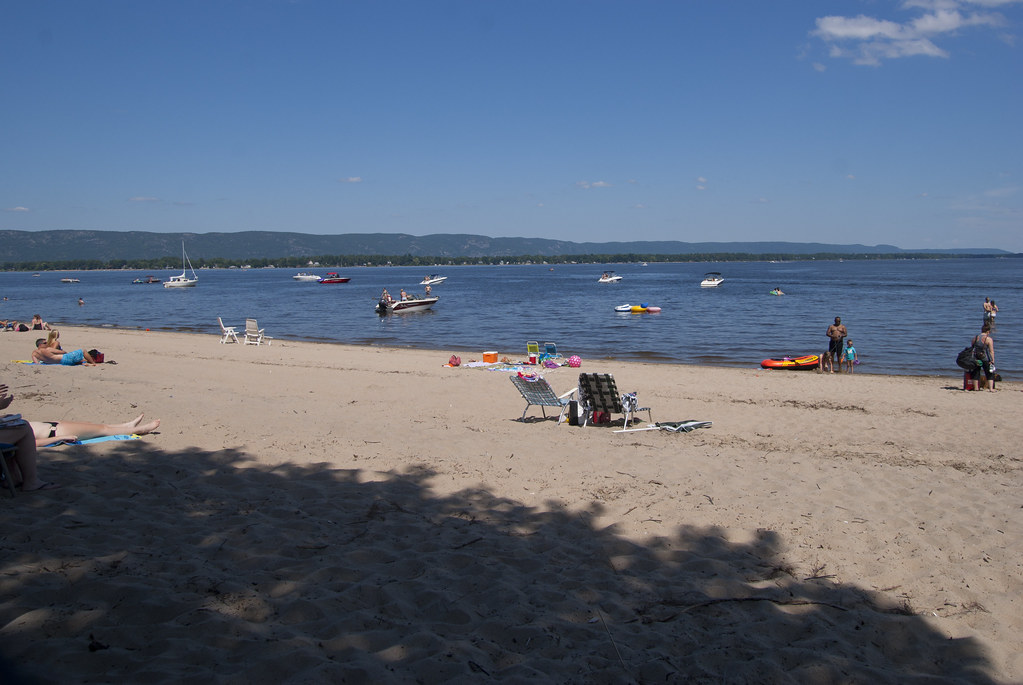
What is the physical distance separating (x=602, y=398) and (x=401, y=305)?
3311cm

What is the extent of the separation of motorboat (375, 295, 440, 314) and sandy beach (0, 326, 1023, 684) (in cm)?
3142

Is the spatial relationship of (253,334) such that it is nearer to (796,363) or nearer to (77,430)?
(796,363)

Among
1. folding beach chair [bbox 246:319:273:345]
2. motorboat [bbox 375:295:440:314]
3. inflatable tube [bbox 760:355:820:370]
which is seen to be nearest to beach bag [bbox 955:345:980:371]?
inflatable tube [bbox 760:355:820:370]

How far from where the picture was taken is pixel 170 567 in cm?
421

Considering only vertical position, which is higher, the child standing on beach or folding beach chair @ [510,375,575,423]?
folding beach chair @ [510,375,575,423]

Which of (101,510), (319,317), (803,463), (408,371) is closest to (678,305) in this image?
(319,317)

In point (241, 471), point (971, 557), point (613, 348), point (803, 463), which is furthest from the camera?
point (613, 348)

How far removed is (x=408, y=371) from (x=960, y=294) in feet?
180

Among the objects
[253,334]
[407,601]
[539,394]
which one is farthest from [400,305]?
[407,601]

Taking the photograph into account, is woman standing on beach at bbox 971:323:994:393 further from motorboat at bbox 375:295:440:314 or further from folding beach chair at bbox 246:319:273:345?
motorboat at bbox 375:295:440:314

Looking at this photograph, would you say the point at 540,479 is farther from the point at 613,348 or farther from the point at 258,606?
the point at 613,348

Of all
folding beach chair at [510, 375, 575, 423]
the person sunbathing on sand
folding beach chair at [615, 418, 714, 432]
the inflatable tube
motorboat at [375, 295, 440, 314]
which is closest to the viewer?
the person sunbathing on sand

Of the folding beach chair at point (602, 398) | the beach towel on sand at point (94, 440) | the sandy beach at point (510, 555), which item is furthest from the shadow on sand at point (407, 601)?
the folding beach chair at point (602, 398)

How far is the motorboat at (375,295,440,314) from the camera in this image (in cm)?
4125
